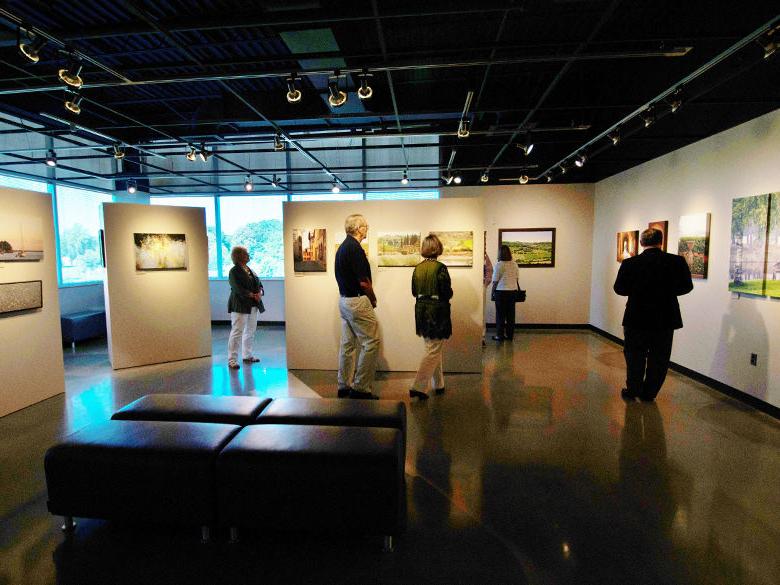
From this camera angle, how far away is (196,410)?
3141 millimetres

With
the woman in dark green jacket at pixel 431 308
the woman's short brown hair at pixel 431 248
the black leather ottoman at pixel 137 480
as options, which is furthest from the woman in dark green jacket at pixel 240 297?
the black leather ottoman at pixel 137 480

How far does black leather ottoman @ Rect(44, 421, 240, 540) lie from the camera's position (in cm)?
243

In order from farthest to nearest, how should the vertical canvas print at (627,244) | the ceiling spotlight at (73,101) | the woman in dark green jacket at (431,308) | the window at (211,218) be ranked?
the window at (211,218) < the vertical canvas print at (627,244) < the woman in dark green jacket at (431,308) < the ceiling spotlight at (73,101)

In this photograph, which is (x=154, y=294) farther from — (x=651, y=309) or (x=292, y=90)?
(x=651, y=309)

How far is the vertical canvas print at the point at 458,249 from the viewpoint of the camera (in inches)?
237

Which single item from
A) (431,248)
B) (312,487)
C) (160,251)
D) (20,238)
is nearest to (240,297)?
(160,251)

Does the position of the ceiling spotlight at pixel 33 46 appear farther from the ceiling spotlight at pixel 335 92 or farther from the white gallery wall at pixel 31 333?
the ceiling spotlight at pixel 335 92

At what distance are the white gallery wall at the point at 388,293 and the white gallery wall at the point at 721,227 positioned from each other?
2994mm

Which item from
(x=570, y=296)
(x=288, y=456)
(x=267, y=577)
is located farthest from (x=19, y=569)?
(x=570, y=296)

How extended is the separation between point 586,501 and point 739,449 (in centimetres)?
194

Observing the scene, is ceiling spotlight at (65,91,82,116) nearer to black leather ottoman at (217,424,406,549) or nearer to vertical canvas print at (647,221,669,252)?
black leather ottoman at (217,424,406,549)

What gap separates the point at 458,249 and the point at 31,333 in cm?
551

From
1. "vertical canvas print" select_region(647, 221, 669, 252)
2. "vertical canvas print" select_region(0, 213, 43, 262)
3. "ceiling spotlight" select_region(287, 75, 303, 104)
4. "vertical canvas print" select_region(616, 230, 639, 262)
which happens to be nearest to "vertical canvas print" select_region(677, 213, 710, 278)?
"vertical canvas print" select_region(647, 221, 669, 252)

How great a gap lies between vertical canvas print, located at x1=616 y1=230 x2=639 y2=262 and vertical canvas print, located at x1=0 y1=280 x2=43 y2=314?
901 cm
